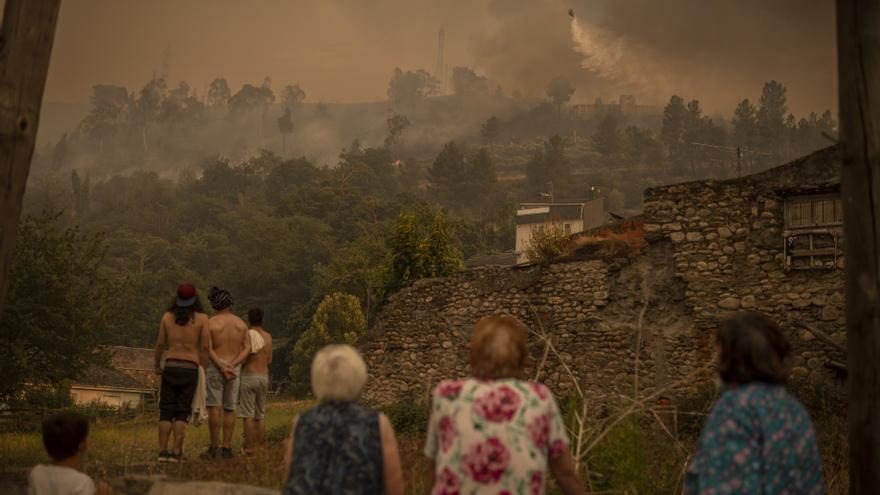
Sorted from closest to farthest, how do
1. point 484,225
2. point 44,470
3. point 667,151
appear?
point 44,470, point 484,225, point 667,151

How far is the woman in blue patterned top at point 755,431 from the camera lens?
13.2 ft

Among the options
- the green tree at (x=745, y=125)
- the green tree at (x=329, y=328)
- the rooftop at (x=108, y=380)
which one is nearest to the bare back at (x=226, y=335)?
the rooftop at (x=108, y=380)

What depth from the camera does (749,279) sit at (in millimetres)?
14539

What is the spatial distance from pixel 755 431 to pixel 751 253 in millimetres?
11066

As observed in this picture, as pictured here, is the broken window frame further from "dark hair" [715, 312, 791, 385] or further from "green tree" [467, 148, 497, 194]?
"green tree" [467, 148, 497, 194]

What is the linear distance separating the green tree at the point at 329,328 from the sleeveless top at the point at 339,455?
47904 millimetres

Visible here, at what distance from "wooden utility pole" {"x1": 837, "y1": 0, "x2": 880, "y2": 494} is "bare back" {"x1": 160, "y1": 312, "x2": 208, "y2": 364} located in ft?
18.8

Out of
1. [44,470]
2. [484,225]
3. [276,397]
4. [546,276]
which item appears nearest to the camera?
[44,470]

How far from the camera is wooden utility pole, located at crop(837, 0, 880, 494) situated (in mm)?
4855

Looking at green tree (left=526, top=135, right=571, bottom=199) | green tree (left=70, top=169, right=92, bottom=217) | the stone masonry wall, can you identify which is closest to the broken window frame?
the stone masonry wall

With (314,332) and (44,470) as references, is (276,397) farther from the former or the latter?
(44,470)

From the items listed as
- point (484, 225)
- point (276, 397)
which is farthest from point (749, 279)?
point (484, 225)

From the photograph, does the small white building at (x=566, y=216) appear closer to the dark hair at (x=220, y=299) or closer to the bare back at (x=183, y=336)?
the dark hair at (x=220, y=299)

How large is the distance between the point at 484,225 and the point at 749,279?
254 ft
